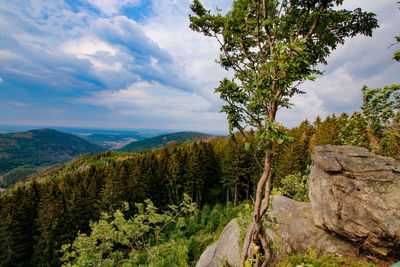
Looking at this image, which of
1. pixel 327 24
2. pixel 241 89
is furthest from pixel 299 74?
pixel 327 24

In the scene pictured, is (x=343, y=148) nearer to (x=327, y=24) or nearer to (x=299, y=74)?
(x=327, y=24)

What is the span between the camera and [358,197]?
6.72 m

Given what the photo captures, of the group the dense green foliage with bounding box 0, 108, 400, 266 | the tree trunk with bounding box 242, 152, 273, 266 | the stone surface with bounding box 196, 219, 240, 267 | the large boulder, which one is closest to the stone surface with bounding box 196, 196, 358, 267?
the stone surface with bounding box 196, 219, 240, 267

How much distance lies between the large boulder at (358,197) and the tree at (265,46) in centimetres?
509

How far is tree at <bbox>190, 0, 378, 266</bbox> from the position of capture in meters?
3.87

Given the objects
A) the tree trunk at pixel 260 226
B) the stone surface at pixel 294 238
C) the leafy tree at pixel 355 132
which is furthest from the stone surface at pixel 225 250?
the leafy tree at pixel 355 132

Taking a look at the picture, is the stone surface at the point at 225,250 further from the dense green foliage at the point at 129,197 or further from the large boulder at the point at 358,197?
the dense green foliage at the point at 129,197

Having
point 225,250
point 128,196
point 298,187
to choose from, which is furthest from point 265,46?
point 128,196

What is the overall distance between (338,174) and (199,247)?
16918 millimetres

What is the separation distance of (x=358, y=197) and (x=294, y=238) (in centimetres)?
327

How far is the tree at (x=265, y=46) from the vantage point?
152 inches

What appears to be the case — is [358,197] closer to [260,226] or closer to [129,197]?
[260,226]

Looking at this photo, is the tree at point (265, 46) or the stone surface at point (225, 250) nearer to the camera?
the tree at point (265, 46)

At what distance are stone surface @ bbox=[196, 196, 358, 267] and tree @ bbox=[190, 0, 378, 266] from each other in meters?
2.79
